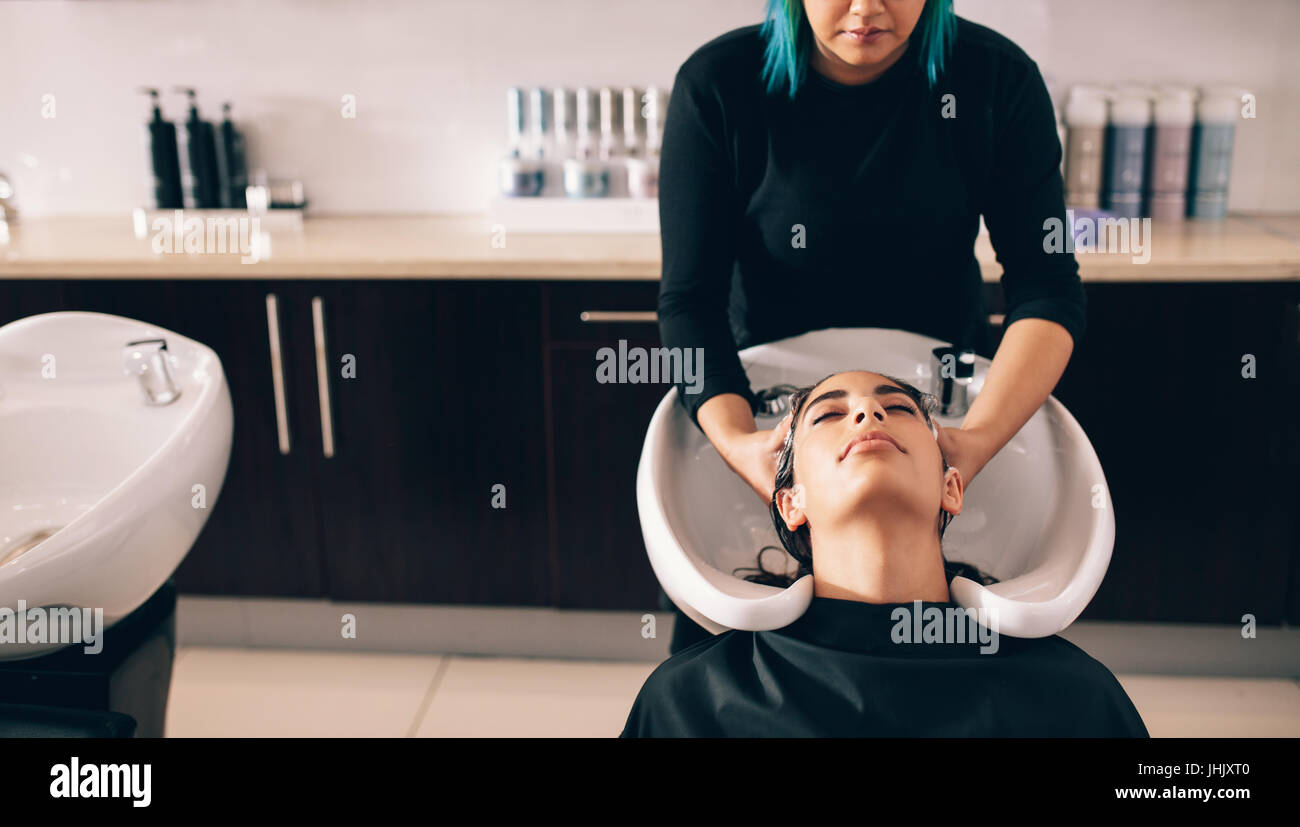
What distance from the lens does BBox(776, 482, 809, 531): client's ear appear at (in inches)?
45.4

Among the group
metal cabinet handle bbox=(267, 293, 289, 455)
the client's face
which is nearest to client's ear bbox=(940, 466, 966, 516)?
the client's face

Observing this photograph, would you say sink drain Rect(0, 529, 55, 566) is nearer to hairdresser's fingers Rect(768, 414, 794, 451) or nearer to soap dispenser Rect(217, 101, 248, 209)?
hairdresser's fingers Rect(768, 414, 794, 451)

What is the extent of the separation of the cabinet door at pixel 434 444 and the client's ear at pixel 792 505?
108 centimetres

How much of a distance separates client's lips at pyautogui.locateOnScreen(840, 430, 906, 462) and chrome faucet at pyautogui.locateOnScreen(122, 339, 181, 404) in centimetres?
99

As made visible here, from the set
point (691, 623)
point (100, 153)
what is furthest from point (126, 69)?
point (691, 623)

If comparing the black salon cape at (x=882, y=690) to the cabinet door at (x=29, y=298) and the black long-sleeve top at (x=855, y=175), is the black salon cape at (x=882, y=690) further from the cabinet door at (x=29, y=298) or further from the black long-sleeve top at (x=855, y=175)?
the cabinet door at (x=29, y=298)

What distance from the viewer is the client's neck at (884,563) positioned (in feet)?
3.61

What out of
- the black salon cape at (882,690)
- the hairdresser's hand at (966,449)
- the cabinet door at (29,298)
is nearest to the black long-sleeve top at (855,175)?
the hairdresser's hand at (966,449)

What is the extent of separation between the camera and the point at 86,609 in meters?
1.25

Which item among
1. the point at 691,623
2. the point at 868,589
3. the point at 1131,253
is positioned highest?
the point at 1131,253

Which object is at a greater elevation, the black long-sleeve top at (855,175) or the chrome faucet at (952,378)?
the black long-sleeve top at (855,175)

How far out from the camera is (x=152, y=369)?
1521 mm
